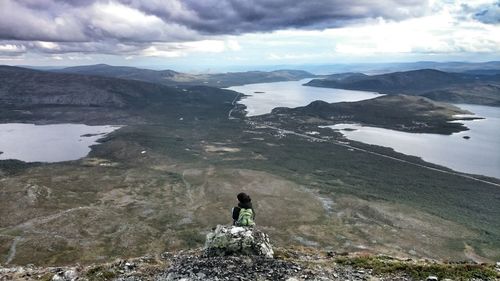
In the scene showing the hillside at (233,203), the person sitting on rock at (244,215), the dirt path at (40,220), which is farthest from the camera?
the dirt path at (40,220)

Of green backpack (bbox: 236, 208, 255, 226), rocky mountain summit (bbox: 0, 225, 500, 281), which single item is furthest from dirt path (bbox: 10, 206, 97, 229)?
green backpack (bbox: 236, 208, 255, 226)

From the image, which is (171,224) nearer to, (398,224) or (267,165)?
(398,224)

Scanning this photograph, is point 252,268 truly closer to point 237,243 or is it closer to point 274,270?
point 274,270

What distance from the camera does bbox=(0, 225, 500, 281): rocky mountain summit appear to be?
29.7 metres

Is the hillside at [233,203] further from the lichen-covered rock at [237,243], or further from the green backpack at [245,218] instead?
the lichen-covered rock at [237,243]

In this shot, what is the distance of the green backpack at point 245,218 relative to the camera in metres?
35.2

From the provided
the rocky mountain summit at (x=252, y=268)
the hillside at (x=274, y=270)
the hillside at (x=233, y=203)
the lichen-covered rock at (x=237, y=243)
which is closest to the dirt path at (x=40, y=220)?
the hillside at (x=233, y=203)

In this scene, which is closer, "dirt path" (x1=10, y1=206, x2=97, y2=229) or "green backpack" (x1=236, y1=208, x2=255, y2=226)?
"green backpack" (x1=236, y1=208, x2=255, y2=226)

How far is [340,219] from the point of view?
365 feet

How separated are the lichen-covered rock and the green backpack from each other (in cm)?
97

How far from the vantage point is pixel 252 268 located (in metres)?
29.9

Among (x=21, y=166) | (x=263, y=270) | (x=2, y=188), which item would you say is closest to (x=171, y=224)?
(x=2, y=188)

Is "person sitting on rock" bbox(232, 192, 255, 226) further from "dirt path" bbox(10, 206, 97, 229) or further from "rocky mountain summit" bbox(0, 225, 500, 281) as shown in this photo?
"dirt path" bbox(10, 206, 97, 229)

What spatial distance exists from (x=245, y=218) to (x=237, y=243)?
291 cm
